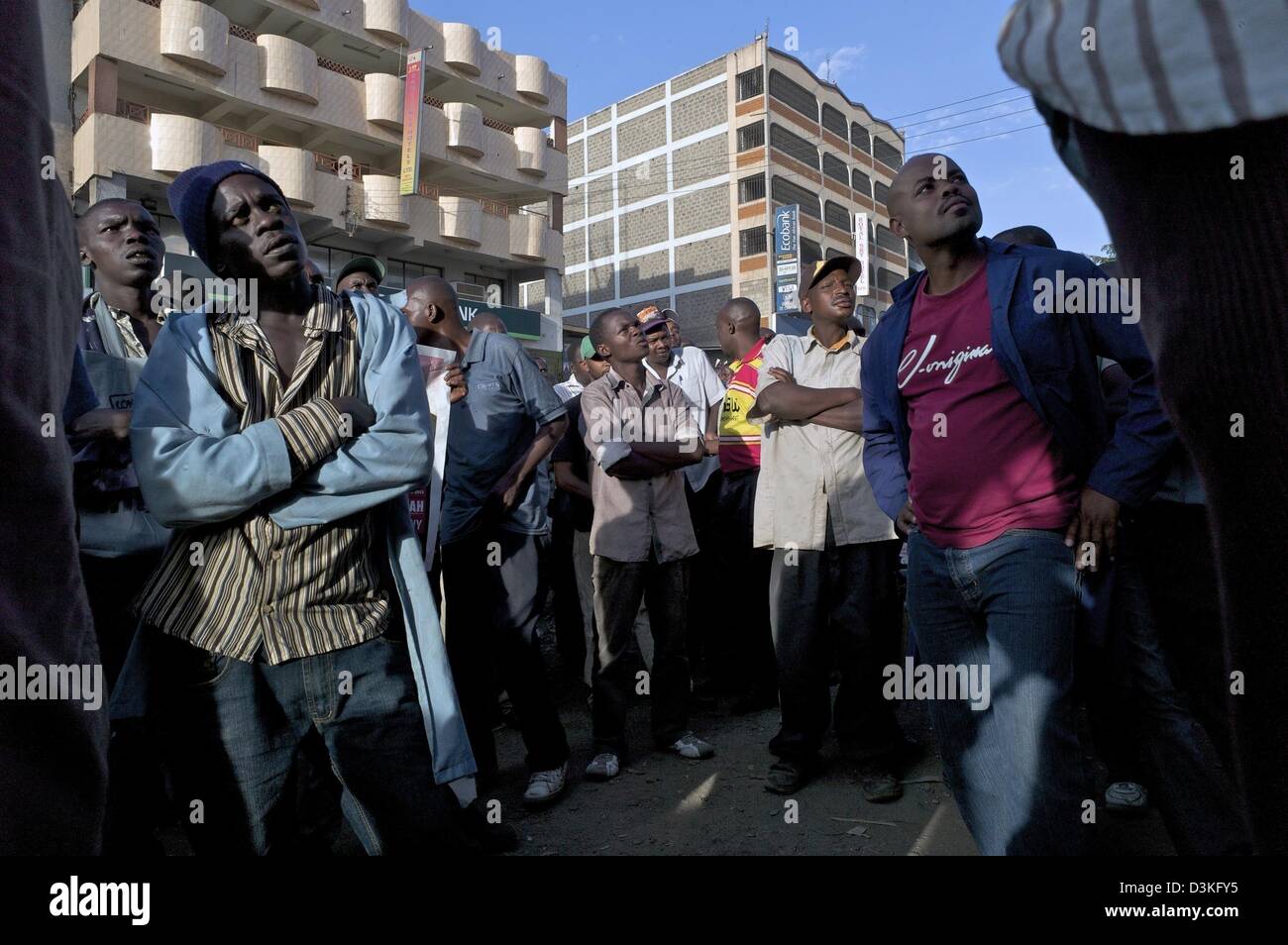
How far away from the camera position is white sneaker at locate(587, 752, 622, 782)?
12.7 ft

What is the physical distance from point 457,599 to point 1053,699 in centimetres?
245

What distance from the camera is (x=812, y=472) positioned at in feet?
12.5

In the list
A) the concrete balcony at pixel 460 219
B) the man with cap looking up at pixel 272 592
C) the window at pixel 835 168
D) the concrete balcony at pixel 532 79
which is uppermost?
the window at pixel 835 168

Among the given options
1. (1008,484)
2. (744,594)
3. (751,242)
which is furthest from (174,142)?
(751,242)

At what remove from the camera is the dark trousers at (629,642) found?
4012 millimetres

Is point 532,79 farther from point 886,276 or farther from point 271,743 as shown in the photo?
point 886,276

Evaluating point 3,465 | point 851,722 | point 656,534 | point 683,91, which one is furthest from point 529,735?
point 683,91

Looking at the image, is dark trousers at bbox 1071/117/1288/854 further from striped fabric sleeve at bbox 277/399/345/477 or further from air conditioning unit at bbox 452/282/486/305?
air conditioning unit at bbox 452/282/486/305

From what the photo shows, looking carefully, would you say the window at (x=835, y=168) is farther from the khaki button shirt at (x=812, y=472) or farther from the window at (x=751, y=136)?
the khaki button shirt at (x=812, y=472)

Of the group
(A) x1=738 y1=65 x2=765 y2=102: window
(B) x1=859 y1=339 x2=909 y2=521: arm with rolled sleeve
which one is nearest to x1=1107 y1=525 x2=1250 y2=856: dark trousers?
(B) x1=859 y1=339 x2=909 y2=521: arm with rolled sleeve

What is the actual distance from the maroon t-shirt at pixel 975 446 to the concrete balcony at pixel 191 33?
20.8 meters

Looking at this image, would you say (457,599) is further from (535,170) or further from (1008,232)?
(535,170)

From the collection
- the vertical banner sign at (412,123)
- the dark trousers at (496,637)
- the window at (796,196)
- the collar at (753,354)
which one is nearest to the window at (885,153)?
the window at (796,196)

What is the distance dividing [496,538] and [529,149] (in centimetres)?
2371
